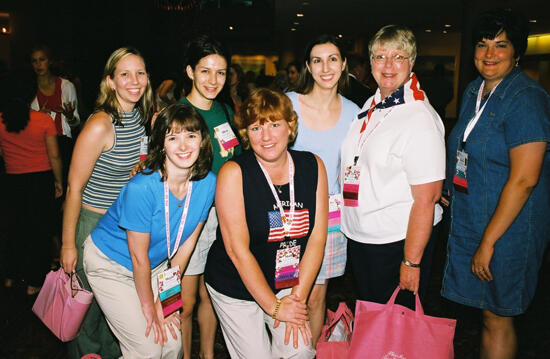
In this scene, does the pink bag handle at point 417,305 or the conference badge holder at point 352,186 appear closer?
the pink bag handle at point 417,305

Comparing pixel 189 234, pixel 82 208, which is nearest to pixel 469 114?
pixel 189 234

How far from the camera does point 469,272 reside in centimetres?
200

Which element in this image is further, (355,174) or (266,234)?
(355,174)

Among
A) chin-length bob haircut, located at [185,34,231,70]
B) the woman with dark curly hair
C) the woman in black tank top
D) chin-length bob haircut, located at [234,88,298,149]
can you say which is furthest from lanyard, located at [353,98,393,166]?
the woman with dark curly hair

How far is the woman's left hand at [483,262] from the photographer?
1853mm

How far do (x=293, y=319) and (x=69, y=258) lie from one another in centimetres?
115

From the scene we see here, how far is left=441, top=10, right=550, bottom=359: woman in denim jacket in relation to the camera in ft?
5.71

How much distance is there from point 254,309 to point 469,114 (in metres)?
1.44

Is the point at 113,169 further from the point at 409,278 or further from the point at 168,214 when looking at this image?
the point at 409,278

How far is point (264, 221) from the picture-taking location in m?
A: 1.81

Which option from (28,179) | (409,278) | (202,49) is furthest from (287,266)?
(28,179)

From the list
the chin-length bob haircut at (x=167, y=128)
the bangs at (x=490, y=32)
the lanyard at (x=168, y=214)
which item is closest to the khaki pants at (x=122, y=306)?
the lanyard at (x=168, y=214)

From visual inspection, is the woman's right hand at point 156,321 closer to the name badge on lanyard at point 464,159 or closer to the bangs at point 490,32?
the name badge on lanyard at point 464,159

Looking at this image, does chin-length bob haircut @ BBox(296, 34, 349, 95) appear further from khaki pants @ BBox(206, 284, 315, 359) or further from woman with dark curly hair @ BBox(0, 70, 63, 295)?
woman with dark curly hair @ BBox(0, 70, 63, 295)
